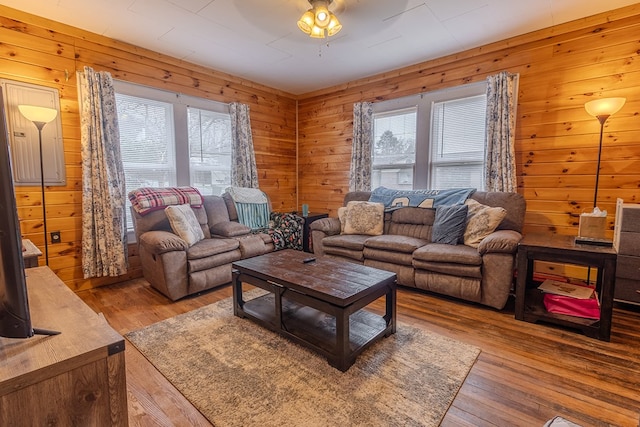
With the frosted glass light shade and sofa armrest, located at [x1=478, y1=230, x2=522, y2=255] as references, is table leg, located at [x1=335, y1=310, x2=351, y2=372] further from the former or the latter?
the frosted glass light shade

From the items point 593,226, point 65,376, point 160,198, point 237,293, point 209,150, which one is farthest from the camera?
point 209,150

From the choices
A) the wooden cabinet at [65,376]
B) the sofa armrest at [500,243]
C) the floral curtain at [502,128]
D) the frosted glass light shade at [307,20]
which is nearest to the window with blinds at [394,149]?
the floral curtain at [502,128]

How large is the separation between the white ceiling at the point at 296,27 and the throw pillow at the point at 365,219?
1755 mm

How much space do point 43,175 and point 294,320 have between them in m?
2.59

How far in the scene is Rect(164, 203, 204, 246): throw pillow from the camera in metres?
3.05

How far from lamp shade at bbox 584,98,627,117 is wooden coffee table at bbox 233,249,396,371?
2206 millimetres

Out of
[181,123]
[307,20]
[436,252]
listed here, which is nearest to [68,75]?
[181,123]

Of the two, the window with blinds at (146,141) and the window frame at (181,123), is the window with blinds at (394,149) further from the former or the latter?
the window with blinds at (146,141)

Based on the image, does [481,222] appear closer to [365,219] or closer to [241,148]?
[365,219]

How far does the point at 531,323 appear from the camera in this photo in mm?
2402

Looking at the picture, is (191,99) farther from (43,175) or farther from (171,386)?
(171,386)

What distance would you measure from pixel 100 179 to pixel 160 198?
562 millimetres

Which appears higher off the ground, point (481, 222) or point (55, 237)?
point (481, 222)

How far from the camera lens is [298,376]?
5.80ft
